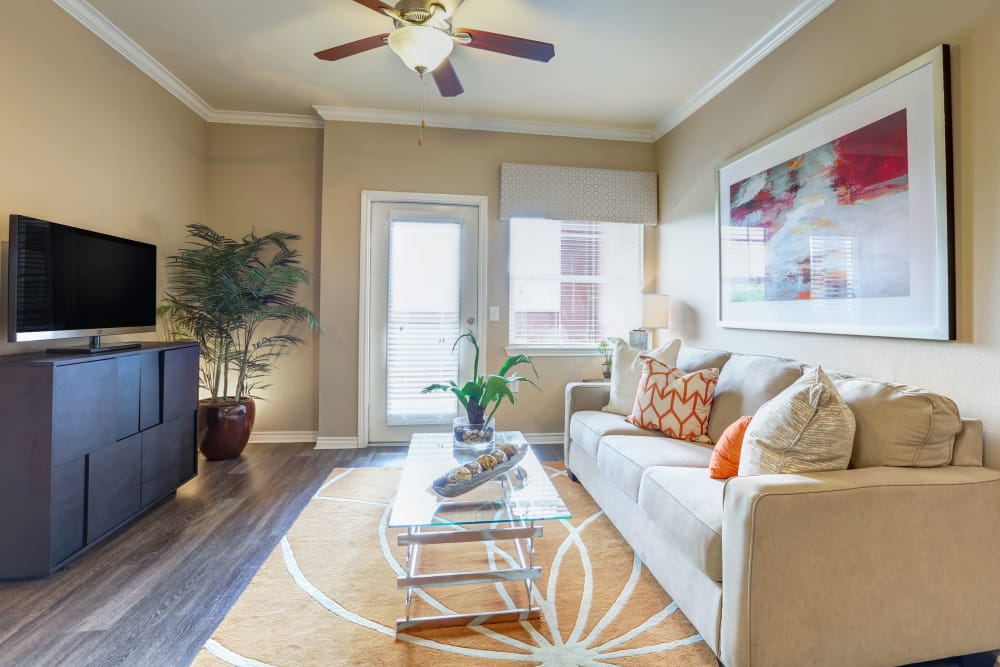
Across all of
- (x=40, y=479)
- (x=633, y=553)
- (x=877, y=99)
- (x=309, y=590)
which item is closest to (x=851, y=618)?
(x=633, y=553)

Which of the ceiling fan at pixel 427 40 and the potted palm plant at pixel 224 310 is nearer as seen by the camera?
the ceiling fan at pixel 427 40

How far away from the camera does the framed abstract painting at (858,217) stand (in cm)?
169

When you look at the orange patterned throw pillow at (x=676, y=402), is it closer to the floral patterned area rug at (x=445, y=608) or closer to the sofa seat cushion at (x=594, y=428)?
the sofa seat cushion at (x=594, y=428)

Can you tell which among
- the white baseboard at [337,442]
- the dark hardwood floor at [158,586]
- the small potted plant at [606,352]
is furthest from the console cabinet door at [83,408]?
the small potted plant at [606,352]

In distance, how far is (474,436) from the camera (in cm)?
218

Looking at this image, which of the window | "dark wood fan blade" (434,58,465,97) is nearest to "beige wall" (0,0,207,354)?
"dark wood fan blade" (434,58,465,97)

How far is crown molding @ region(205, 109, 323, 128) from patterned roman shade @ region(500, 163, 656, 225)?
167cm

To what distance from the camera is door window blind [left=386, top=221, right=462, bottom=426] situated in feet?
12.0

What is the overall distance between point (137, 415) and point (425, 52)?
2273mm

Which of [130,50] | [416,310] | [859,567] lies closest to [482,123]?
[416,310]

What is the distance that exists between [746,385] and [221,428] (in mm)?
3365

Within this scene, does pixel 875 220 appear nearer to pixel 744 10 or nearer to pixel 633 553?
pixel 744 10

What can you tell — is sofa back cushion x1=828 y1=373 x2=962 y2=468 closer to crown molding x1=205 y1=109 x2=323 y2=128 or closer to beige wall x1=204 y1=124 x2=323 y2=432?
beige wall x1=204 y1=124 x2=323 y2=432

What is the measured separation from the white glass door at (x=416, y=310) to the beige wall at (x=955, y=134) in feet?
6.18
